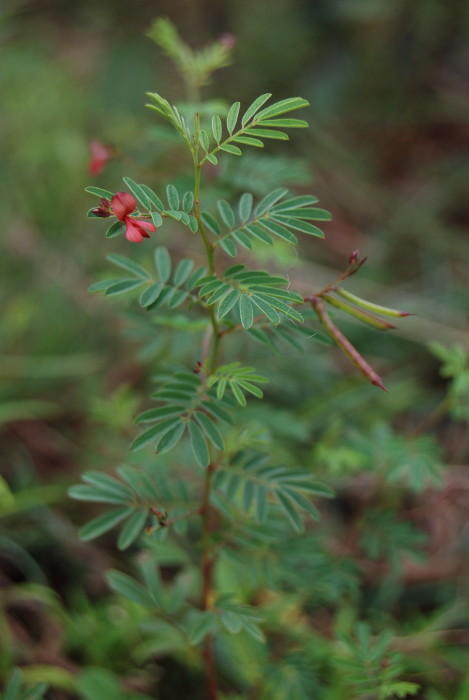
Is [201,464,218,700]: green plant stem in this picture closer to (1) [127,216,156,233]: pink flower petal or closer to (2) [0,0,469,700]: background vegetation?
(2) [0,0,469,700]: background vegetation

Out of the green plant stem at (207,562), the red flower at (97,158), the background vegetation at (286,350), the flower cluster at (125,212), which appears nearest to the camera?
the flower cluster at (125,212)

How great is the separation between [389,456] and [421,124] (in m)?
2.18

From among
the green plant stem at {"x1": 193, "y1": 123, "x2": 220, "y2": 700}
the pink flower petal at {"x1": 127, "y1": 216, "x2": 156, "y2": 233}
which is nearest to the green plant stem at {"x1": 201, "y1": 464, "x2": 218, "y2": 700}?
the green plant stem at {"x1": 193, "y1": 123, "x2": 220, "y2": 700}

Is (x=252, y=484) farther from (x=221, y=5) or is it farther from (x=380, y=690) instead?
(x=221, y=5)

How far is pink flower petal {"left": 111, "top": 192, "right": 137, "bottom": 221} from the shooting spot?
2.23 feet

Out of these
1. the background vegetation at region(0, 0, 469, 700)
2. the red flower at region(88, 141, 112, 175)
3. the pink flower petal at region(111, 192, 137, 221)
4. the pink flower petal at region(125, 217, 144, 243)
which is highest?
the pink flower petal at region(111, 192, 137, 221)

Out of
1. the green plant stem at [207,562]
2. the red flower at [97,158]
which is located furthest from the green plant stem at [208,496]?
the red flower at [97,158]

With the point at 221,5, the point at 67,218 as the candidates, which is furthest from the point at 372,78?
the point at 67,218

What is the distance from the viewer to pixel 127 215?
0.70m

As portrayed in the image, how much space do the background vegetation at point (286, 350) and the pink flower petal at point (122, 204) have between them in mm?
292

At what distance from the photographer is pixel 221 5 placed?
3.02 metres

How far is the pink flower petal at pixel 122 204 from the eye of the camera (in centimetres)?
68

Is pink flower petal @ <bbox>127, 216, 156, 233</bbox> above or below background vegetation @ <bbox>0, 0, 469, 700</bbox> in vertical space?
above

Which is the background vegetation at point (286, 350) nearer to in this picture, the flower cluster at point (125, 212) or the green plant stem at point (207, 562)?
the green plant stem at point (207, 562)
